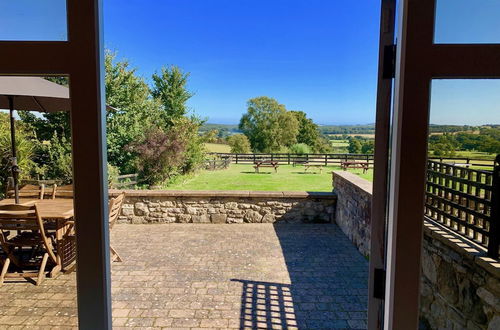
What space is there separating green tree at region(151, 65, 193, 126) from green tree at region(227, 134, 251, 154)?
790cm

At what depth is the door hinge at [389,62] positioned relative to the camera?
3.31 feet

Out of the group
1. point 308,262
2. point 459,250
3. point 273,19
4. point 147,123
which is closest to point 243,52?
Result: point 273,19

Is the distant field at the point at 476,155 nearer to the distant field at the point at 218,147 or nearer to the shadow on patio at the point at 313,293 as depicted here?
the shadow on patio at the point at 313,293

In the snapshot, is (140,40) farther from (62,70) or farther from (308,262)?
(62,70)

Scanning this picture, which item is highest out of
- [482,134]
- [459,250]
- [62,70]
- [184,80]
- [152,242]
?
[184,80]

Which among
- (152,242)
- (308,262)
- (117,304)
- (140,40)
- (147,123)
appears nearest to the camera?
(117,304)

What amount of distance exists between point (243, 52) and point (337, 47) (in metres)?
8.38

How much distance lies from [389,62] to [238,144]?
80.4ft

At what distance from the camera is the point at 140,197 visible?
20.1ft

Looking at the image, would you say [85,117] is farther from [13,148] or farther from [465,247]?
[465,247]

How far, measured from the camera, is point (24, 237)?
3.36 m

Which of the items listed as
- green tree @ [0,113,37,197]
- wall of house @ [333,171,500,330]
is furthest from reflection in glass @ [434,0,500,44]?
green tree @ [0,113,37,197]

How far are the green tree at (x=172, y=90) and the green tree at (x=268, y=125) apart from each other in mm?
13788

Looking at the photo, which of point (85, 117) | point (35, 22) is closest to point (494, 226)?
point (85, 117)
